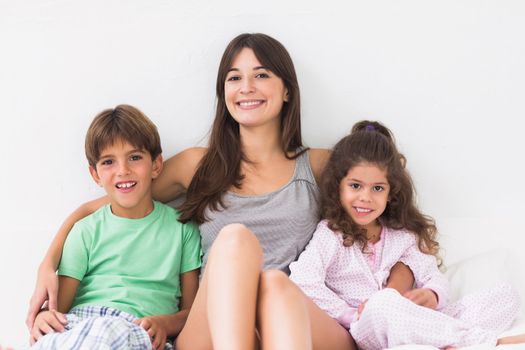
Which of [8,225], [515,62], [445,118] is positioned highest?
[515,62]

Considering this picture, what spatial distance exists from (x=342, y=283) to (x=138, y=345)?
0.53 m

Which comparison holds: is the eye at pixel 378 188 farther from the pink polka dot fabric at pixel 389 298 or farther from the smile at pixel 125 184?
the smile at pixel 125 184

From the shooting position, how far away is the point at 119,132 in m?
1.57

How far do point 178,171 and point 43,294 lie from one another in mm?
473

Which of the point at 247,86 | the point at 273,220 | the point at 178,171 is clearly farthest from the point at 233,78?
the point at 273,220

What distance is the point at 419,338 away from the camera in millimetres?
1355

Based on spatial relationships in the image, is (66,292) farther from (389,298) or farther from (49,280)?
(389,298)

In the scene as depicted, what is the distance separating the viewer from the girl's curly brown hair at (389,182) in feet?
5.26

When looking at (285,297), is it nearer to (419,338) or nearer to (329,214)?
(419,338)

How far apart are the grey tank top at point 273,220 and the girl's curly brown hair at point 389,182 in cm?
6

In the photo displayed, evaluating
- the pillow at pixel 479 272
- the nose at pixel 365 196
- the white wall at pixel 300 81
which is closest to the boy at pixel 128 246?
the white wall at pixel 300 81

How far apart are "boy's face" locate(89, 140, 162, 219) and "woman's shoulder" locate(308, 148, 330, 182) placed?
0.45 meters

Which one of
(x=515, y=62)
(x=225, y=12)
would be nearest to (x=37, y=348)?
(x=225, y=12)

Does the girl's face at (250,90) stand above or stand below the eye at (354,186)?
above
